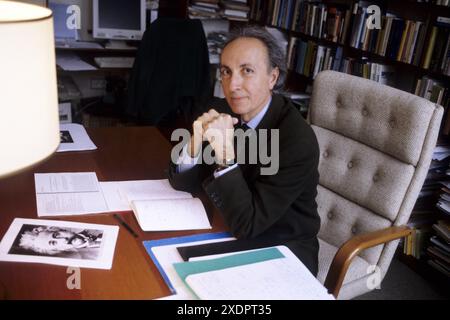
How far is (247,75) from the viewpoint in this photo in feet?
4.76

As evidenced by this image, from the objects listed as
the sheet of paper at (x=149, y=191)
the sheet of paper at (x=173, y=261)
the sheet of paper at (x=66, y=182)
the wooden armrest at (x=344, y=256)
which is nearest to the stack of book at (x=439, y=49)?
the wooden armrest at (x=344, y=256)

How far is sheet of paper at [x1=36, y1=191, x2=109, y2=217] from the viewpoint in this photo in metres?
1.23

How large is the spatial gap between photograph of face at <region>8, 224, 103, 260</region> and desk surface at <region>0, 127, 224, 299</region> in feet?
0.16

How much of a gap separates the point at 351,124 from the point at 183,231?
0.77 m

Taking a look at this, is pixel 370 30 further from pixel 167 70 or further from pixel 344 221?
pixel 344 221

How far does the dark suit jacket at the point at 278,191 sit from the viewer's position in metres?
1.24

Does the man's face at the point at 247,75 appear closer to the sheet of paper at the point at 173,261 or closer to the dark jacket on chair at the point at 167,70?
the sheet of paper at the point at 173,261

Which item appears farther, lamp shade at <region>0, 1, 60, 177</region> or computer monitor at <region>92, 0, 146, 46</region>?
computer monitor at <region>92, 0, 146, 46</region>

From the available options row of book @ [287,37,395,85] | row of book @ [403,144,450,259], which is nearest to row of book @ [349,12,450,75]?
row of book @ [287,37,395,85]

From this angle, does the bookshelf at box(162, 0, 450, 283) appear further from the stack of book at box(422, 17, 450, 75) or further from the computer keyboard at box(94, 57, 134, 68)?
the computer keyboard at box(94, 57, 134, 68)

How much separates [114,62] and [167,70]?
56 cm

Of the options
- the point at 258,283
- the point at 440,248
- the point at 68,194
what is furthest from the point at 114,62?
the point at 258,283

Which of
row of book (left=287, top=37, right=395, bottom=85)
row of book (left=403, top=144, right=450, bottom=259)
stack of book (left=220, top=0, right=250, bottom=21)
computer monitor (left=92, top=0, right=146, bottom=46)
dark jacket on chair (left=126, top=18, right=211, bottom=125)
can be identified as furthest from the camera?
stack of book (left=220, top=0, right=250, bottom=21)

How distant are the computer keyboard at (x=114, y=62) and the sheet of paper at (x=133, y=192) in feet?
7.11
